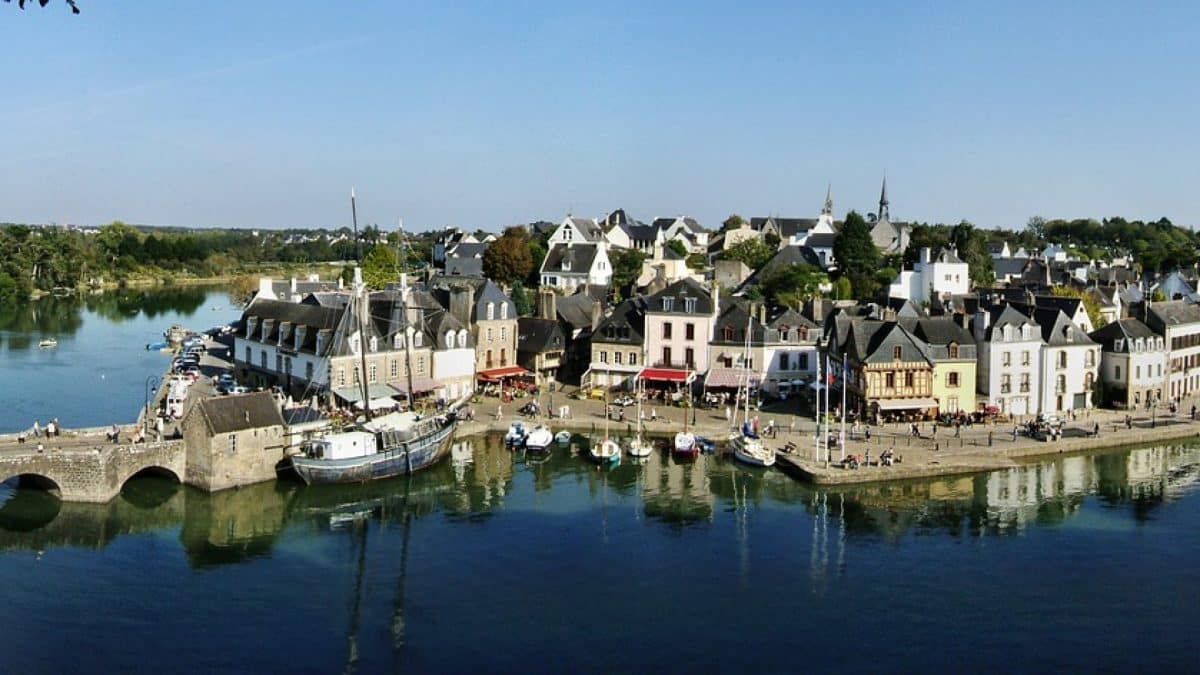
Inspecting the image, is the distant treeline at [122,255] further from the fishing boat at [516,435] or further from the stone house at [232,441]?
the stone house at [232,441]

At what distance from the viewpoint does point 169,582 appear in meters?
25.3

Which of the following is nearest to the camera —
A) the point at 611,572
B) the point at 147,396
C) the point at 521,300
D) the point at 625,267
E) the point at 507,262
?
the point at 611,572

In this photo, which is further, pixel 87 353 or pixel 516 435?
pixel 87 353

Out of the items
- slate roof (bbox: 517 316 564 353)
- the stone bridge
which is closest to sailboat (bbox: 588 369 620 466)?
slate roof (bbox: 517 316 564 353)

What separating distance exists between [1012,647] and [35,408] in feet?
127

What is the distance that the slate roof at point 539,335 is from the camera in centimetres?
4997

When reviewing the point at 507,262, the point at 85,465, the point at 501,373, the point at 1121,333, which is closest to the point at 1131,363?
the point at 1121,333

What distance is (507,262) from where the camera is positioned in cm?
7281

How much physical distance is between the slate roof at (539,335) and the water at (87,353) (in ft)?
54.9

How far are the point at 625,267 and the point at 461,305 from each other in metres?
26.2

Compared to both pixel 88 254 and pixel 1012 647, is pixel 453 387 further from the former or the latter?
pixel 88 254

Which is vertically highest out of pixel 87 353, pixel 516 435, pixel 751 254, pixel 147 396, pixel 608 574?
pixel 751 254

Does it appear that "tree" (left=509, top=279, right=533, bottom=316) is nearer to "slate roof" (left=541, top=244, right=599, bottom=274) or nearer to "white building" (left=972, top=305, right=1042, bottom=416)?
"slate roof" (left=541, top=244, right=599, bottom=274)

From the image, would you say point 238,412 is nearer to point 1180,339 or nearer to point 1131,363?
point 1131,363
